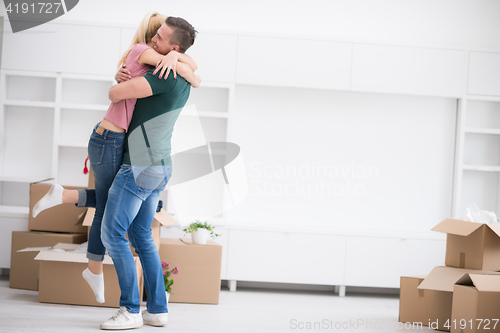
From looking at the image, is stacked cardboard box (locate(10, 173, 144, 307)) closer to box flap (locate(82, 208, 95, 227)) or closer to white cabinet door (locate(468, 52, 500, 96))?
box flap (locate(82, 208, 95, 227))

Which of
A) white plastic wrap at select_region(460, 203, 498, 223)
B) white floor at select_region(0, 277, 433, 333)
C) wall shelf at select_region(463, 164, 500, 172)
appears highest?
wall shelf at select_region(463, 164, 500, 172)

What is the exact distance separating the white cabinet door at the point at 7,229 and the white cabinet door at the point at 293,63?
1.80 meters

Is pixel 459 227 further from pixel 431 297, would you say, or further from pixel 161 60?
pixel 161 60

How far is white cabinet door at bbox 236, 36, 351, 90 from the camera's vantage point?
336cm

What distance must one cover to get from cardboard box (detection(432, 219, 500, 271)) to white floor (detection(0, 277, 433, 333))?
461 mm

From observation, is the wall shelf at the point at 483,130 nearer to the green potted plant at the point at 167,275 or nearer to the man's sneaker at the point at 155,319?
the green potted plant at the point at 167,275

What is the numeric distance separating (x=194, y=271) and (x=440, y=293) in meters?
1.40

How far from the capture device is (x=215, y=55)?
3.34 m

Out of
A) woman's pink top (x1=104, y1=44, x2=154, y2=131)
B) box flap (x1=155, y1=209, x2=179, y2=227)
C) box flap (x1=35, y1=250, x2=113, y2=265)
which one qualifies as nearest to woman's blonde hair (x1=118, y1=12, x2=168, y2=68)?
woman's pink top (x1=104, y1=44, x2=154, y2=131)

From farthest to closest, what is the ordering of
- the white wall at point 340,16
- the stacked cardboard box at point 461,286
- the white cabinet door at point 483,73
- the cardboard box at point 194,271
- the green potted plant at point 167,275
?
the white wall at point 340,16
the white cabinet door at point 483,73
the cardboard box at point 194,271
the green potted plant at point 167,275
the stacked cardboard box at point 461,286

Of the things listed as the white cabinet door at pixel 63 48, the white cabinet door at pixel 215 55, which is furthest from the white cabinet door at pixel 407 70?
the white cabinet door at pixel 63 48

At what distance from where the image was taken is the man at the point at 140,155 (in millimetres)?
1938

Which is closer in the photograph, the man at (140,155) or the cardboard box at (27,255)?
the man at (140,155)

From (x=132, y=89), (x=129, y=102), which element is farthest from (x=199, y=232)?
(x=132, y=89)
